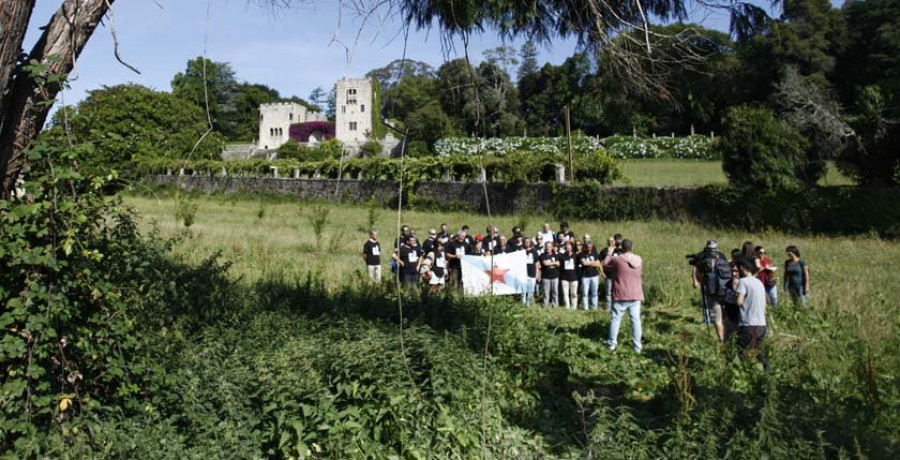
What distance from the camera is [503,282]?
41.1ft

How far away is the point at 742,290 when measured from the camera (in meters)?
7.71

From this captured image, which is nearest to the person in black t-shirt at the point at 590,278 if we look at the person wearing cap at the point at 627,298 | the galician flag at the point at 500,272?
the galician flag at the point at 500,272

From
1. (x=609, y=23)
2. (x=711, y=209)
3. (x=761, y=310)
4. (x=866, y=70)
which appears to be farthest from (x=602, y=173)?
(x=609, y=23)

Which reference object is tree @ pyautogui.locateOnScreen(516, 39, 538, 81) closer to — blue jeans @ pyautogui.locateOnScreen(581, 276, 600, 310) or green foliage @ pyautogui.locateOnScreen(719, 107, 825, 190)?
blue jeans @ pyautogui.locateOnScreen(581, 276, 600, 310)

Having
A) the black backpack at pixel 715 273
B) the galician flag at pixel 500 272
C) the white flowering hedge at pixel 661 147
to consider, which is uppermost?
the white flowering hedge at pixel 661 147

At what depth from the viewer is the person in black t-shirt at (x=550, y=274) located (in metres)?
12.3

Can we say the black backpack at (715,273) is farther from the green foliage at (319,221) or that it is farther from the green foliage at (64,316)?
the green foliage at (319,221)

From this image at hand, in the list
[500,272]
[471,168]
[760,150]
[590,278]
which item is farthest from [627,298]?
[471,168]

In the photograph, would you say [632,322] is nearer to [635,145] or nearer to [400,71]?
[400,71]

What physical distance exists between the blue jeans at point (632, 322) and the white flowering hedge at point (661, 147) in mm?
36613

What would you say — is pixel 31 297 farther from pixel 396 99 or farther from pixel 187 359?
pixel 396 99

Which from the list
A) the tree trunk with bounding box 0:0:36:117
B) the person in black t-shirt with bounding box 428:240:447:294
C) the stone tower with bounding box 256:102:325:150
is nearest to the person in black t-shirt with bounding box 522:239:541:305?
the person in black t-shirt with bounding box 428:240:447:294

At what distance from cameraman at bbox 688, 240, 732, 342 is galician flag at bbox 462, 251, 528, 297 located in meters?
3.46

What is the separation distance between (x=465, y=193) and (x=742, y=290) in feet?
69.9
